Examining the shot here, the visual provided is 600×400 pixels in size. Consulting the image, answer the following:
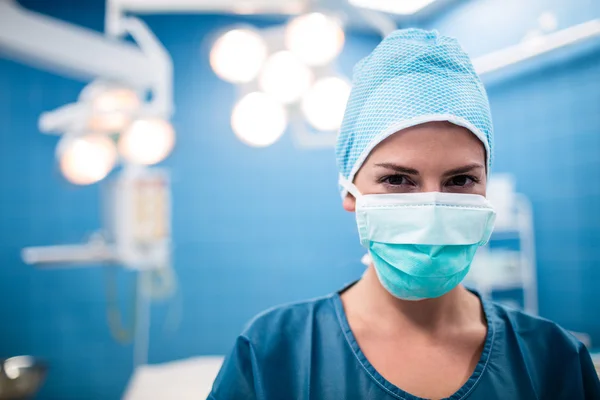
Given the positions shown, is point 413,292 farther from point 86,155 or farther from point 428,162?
point 86,155

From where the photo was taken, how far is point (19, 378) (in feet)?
6.84

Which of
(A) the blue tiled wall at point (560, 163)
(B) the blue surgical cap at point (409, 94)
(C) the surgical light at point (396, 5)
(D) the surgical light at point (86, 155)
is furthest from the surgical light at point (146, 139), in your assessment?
(A) the blue tiled wall at point (560, 163)

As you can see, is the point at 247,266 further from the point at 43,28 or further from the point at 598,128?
the point at 598,128

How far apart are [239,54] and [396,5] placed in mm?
632

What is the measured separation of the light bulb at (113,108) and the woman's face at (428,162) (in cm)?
116

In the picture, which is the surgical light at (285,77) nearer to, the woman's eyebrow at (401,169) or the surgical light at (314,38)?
the surgical light at (314,38)

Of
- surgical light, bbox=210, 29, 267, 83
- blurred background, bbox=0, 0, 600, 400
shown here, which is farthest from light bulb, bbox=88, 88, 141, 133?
surgical light, bbox=210, 29, 267, 83

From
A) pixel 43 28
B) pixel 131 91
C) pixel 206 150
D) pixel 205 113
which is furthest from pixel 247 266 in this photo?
pixel 43 28

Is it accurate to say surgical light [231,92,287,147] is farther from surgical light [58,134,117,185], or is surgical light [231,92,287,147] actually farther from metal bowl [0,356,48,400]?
metal bowl [0,356,48,400]

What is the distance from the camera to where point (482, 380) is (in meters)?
0.95

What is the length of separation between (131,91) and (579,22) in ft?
5.86

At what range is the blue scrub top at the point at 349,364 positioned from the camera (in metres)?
0.94

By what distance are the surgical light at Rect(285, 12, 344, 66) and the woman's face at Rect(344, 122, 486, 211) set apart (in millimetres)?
908

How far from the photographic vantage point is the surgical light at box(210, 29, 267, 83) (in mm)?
1717
